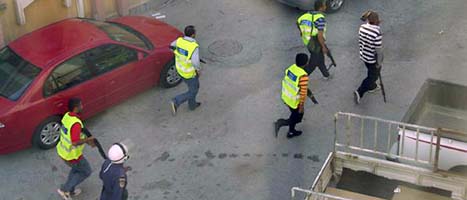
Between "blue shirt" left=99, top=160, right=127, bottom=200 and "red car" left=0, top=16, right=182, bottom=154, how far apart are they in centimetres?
215

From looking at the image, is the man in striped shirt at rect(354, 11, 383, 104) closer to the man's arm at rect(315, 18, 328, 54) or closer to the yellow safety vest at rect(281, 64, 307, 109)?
the man's arm at rect(315, 18, 328, 54)

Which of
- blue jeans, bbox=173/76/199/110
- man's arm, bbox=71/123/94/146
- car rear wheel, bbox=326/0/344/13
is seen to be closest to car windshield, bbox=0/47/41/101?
man's arm, bbox=71/123/94/146

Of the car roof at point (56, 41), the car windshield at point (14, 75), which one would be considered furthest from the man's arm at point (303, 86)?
the car windshield at point (14, 75)

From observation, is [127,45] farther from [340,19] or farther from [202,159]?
[340,19]

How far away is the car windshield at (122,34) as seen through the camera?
1099 cm

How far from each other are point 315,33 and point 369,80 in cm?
96

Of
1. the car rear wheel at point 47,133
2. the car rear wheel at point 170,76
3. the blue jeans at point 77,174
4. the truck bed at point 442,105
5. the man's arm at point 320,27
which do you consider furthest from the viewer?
the car rear wheel at point 170,76

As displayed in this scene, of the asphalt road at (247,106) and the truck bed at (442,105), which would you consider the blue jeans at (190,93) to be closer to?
the asphalt road at (247,106)

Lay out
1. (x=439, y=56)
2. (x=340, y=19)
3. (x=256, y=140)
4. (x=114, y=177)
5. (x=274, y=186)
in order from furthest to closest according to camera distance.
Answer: (x=340, y=19), (x=439, y=56), (x=256, y=140), (x=274, y=186), (x=114, y=177)

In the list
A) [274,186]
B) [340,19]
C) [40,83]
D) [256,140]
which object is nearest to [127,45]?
[40,83]

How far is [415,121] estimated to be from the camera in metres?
8.77

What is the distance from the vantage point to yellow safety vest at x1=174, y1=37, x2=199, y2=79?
34.2 feet

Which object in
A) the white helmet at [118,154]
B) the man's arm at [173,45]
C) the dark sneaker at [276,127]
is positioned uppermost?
the man's arm at [173,45]

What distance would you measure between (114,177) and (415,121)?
3282 mm
